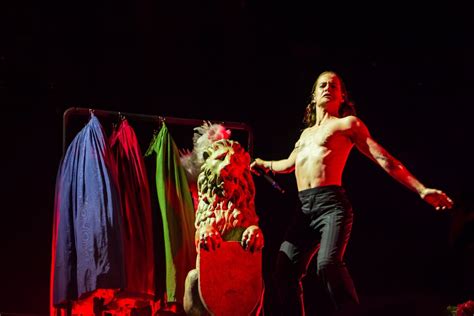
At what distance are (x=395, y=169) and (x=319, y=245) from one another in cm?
53

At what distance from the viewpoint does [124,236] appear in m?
3.82

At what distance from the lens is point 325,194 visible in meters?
3.63

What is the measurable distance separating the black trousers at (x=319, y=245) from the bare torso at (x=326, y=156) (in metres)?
0.05

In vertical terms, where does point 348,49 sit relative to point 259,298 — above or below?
above

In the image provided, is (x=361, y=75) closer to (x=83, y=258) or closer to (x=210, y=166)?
(x=210, y=166)

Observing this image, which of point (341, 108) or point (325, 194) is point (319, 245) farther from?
point (341, 108)

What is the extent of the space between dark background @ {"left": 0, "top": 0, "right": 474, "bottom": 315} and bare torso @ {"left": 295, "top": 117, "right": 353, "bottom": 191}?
4.69ft

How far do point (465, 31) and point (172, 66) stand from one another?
206cm

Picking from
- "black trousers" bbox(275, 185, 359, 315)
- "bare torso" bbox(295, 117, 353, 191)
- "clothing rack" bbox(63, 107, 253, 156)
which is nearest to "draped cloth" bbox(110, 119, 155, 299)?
"clothing rack" bbox(63, 107, 253, 156)

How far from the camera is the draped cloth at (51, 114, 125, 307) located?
144 inches

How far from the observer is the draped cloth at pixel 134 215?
387 centimetres

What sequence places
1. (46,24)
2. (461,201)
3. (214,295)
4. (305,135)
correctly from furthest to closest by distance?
(461,201), (46,24), (305,135), (214,295)

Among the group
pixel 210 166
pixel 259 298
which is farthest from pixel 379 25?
pixel 259 298

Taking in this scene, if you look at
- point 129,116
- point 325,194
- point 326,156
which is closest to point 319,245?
point 325,194
